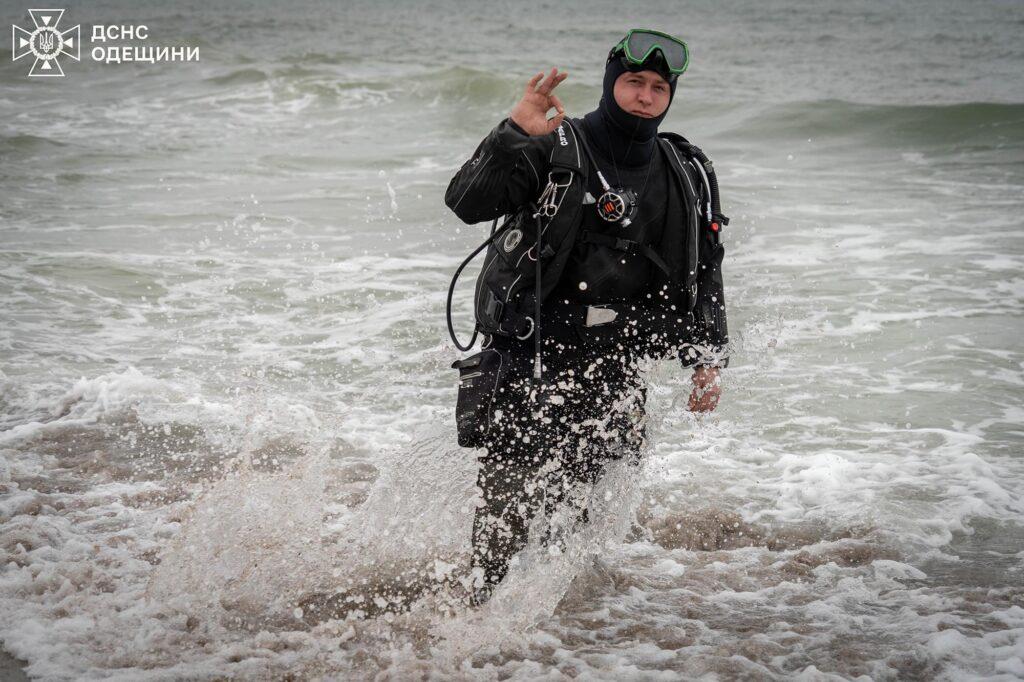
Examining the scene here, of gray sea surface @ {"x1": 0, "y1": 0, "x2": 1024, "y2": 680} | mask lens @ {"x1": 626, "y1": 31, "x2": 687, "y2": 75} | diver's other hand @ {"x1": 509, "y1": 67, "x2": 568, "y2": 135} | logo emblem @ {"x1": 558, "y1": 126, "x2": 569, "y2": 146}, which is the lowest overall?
gray sea surface @ {"x1": 0, "y1": 0, "x2": 1024, "y2": 680}

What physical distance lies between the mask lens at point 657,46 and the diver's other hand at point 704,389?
123 centimetres

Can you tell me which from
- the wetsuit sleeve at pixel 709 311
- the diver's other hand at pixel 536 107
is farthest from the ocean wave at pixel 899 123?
the diver's other hand at pixel 536 107

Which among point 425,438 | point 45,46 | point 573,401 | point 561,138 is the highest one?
→ point 45,46

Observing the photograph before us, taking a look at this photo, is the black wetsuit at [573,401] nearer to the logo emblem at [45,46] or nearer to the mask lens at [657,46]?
the mask lens at [657,46]

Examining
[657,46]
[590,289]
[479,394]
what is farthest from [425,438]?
[657,46]

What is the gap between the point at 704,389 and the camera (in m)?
4.41

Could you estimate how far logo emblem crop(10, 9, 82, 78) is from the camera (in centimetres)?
2862

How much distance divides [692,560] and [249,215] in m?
8.68

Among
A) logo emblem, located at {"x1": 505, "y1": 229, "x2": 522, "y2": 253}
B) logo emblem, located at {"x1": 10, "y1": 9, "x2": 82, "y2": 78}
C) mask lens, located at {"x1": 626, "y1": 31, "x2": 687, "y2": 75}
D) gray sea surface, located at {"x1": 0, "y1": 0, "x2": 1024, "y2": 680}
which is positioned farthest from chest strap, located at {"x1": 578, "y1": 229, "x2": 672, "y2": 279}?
logo emblem, located at {"x1": 10, "y1": 9, "x2": 82, "y2": 78}

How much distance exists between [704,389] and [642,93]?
1268mm

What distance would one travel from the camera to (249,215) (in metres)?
12.3

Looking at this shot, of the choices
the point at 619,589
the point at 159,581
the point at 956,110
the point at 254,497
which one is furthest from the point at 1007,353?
the point at 956,110

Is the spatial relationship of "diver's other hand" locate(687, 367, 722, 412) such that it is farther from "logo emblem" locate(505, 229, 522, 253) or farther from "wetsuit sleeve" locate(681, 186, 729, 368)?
"logo emblem" locate(505, 229, 522, 253)

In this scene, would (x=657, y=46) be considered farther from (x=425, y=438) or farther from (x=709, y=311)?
(x=425, y=438)
